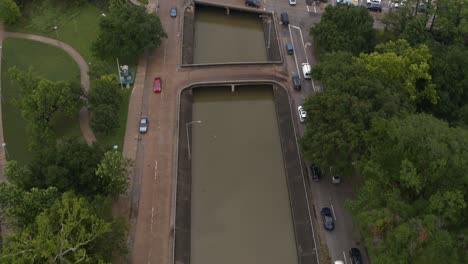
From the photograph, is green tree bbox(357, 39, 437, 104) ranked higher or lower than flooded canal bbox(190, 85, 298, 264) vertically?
higher

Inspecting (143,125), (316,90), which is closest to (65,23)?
(143,125)

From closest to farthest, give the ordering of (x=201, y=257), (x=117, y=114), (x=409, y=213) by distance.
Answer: (x=409, y=213)
(x=201, y=257)
(x=117, y=114)

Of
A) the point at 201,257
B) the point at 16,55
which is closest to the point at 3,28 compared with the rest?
the point at 16,55

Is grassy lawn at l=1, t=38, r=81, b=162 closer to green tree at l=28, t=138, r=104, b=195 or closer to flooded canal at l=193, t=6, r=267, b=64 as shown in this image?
green tree at l=28, t=138, r=104, b=195

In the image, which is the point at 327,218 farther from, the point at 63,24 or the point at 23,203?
the point at 63,24

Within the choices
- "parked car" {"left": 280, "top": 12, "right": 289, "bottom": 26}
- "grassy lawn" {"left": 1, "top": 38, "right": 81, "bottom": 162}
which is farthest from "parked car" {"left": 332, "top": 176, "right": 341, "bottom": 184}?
"grassy lawn" {"left": 1, "top": 38, "right": 81, "bottom": 162}

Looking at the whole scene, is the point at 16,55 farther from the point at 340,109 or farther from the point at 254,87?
the point at 340,109
